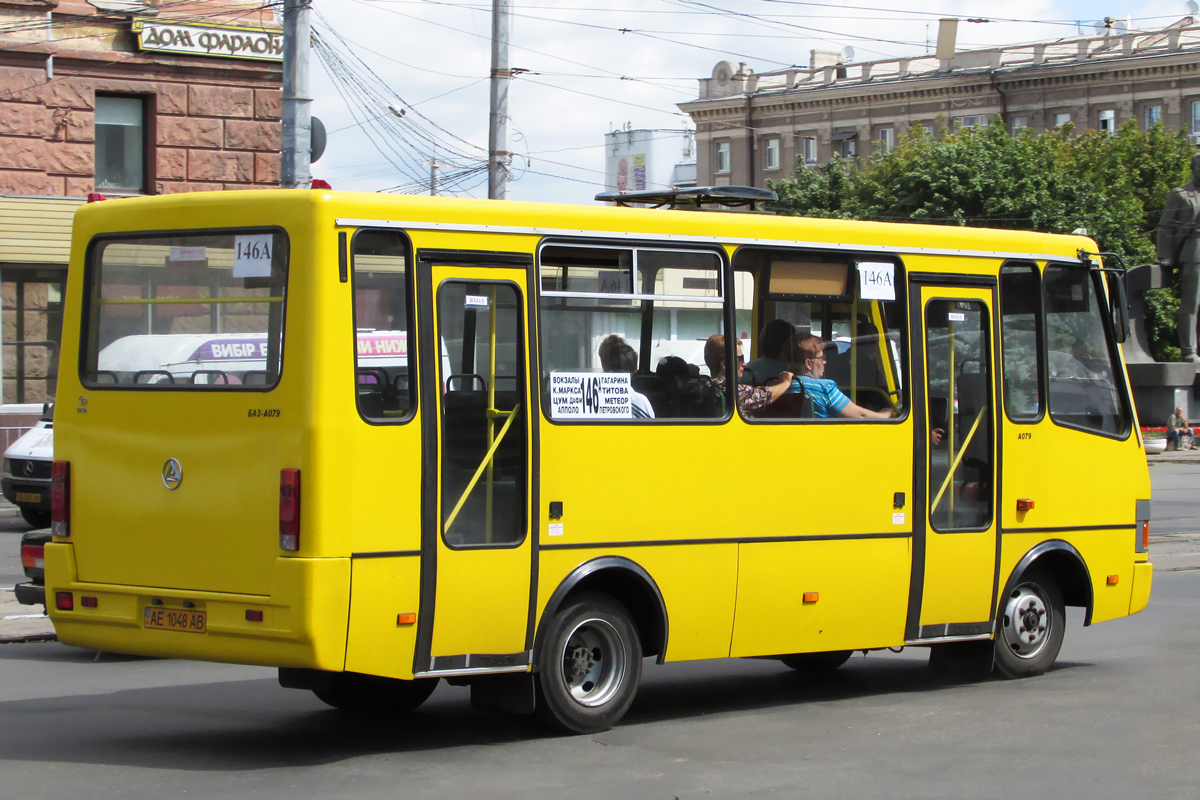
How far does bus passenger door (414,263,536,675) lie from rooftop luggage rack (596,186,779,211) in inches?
69.0

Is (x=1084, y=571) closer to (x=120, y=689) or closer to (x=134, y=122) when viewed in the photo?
(x=120, y=689)

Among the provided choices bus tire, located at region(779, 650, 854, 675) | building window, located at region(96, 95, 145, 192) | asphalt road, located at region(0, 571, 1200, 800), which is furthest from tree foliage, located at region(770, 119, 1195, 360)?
asphalt road, located at region(0, 571, 1200, 800)

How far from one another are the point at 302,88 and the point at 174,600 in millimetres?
8541

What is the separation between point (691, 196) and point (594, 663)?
9.73 ft

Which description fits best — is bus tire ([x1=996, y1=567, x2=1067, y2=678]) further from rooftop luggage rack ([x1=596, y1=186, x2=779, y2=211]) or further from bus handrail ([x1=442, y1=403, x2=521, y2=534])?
bus handrail ([x1=442, y1=403, x2=521, y2=534])

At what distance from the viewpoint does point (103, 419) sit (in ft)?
25.4

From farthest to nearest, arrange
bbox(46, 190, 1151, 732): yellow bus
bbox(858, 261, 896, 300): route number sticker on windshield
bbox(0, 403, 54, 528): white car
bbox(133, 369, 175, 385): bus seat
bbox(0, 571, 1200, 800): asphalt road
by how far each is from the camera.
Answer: bbox(0, 403, 54, 528): white car, bbox(858, 261, 896, 300): route number sticker on windshield, bbox(133, 369, 175, 385): bus seat, bbox(46, 190, 1151, 732): yellow bus, bbox(0, 571, 1200, 800): asphalt road

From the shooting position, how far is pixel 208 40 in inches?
955

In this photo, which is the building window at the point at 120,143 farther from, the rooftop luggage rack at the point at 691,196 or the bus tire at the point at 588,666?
the bus tire at the point at 588,666

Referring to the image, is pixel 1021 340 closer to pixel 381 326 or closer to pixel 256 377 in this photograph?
pixel 381 326

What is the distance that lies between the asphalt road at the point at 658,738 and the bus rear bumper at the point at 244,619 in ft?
1.70

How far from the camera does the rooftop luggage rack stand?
9.32 metres

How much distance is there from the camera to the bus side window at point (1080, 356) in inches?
396

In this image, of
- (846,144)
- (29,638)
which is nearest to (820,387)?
(29,638)
